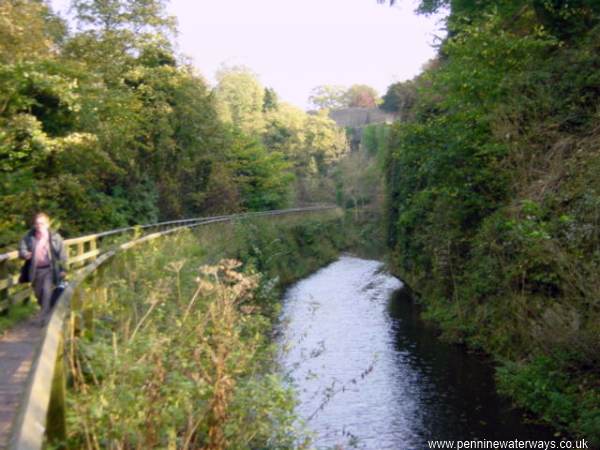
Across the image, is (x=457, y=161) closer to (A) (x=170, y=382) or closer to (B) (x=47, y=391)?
(A) (x=170, y=382)

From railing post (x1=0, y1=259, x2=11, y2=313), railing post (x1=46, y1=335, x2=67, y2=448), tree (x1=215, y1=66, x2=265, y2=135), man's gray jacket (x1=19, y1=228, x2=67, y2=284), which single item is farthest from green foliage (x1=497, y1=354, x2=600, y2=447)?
tree (x1=215, y1=66, x2=265, y2=135)

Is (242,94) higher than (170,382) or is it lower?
higher

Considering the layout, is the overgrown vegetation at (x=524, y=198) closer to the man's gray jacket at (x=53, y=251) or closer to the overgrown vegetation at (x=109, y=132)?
the man's gray jacket at (x=53, y=251)

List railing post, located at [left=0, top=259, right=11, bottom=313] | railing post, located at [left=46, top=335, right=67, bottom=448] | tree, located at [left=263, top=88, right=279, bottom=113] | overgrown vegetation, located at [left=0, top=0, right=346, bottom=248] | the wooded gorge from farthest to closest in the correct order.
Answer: tree, located at [left=263, top=88, right=279, bottom=113] < overgrown vegetation, located at [left=0, top=0, right=346, bottom=248] < the wooded gorge < railing post, located at [left=0, top=259, right=11, bottom=313] < railing post, located at [left=46, top=335, right=67, bottom=448]

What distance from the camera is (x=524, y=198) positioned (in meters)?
15.3

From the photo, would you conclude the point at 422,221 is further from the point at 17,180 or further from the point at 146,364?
the point at 146,364

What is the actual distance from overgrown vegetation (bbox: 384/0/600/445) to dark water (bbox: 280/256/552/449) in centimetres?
72

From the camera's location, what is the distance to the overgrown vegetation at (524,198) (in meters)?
12.0

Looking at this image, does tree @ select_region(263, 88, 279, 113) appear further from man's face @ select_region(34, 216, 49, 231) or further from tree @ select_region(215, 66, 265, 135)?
man's face @ select_region(34, 216, 49, 231)

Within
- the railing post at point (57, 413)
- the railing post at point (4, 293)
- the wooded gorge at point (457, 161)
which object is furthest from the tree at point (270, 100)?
the railing post at point (57, 413)

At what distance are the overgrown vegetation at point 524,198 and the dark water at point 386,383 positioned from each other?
72 cm

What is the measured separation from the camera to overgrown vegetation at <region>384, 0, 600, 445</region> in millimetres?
11984

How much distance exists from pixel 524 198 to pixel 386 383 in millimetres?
4805

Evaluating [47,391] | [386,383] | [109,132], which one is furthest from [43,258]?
[109,132]
